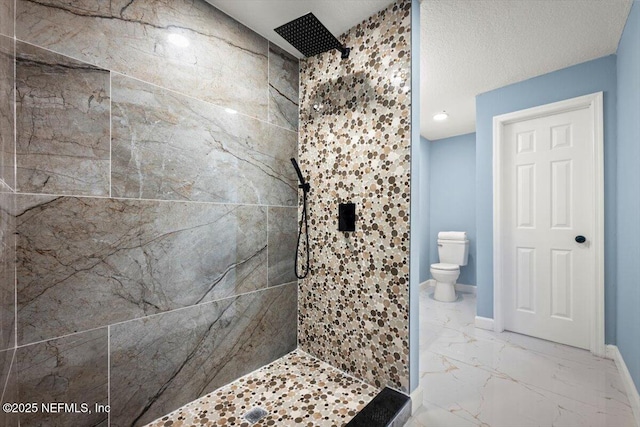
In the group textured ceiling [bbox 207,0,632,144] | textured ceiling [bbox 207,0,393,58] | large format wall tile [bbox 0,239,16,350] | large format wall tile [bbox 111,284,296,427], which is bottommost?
large format wall tile [bbox 111,284,296,427]

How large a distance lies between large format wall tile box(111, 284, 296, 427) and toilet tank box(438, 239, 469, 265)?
9.38 ft

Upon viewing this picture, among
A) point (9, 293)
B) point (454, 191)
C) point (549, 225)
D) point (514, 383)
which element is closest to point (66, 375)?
point (9, 293)

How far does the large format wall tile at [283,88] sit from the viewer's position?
Result: 195 centimetres

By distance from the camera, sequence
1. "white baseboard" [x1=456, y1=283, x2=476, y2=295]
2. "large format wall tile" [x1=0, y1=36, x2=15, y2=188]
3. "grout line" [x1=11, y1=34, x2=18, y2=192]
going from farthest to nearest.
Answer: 1. "white baseboard" [x1=456, y1=283, x2=476, y2=295]
2. "grout line" [x1=11, y1=34, x2=18, y2=192]
3. "large format wall tile" [x1=0, y1=36, x2=15, y2=188]

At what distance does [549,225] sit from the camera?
2.48 m

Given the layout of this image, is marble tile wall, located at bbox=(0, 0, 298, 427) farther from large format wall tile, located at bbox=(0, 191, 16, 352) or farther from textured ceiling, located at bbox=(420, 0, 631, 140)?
textured ceiling, located at bbox=(420, 0, 631, 140)

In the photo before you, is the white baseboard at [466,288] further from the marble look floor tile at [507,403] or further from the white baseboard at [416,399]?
the white baseboard at [416,399]

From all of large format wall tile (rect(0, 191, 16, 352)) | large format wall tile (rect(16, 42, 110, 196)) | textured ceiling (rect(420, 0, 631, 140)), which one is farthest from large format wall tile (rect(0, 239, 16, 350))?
textured ceiling (rect(420, 0, 631, 140))

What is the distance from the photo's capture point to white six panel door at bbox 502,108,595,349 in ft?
7.60

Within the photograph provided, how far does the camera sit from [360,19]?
174cm

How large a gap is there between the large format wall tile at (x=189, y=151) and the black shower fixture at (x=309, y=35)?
54cm

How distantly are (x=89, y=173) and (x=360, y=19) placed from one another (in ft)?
5.67

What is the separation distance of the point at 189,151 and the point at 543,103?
2.95 meters

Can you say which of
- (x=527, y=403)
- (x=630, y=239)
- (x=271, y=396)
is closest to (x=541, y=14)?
(x=630, y=239)
